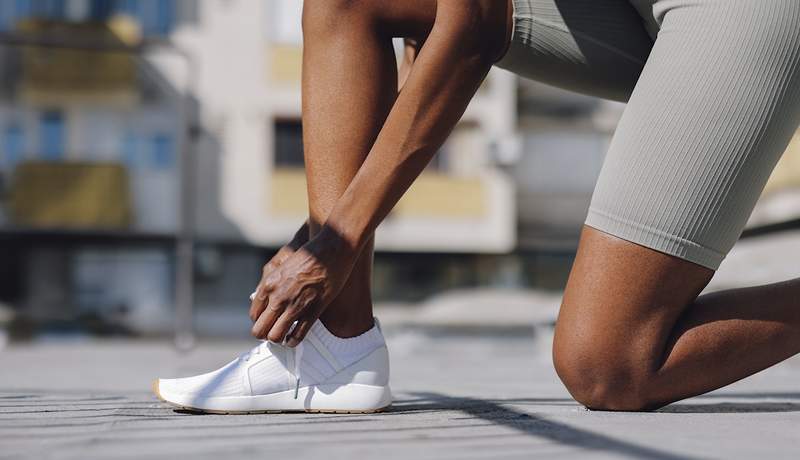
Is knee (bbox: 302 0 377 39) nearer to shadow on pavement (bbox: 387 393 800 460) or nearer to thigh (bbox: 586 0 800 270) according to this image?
thigh (bbox: 586 0 800 270)

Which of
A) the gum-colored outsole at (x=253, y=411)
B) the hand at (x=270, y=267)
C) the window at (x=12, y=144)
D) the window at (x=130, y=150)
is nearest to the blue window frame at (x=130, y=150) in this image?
the window at (x=130, y=150)

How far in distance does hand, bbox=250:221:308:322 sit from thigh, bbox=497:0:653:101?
1.34ft

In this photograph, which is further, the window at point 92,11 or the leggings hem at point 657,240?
the window at point 92,11

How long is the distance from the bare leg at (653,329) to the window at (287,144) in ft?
32.5

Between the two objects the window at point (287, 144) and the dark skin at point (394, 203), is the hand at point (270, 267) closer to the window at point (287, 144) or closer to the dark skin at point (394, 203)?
the dark skin at point (394, 203)

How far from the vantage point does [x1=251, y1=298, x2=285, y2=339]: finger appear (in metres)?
1.15

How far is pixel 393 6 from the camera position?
1.32 meters

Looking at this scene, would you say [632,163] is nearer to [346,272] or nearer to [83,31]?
[346,272]

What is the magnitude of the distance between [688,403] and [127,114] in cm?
1018

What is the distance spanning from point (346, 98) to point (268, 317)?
0.33 meters

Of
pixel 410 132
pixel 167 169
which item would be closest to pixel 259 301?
pixel 410 132

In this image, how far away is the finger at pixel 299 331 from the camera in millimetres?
1179

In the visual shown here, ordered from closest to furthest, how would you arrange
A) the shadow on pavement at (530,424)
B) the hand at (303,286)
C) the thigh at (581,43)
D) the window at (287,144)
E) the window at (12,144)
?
the shadow on pavement at (530,424) < the hand at (303,286) < the thigh at (581,43) < the window at (12,144) < the window at (287,144)

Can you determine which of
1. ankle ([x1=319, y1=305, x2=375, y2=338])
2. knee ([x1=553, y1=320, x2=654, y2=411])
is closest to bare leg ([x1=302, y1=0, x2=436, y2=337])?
ankle ([x1=319, y1=305, x2=375, y2=338])
